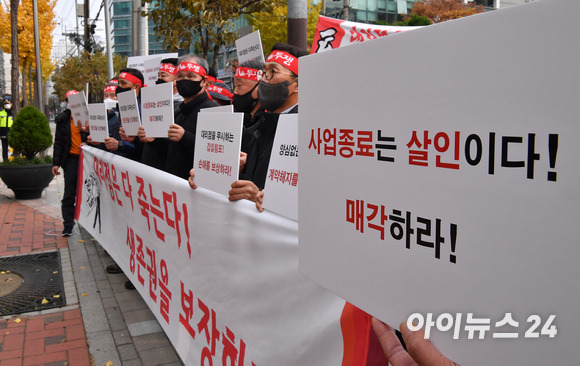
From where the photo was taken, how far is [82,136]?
674 centimetres

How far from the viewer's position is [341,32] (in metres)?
4.87

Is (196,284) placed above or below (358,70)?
below

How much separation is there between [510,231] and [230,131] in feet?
5.38

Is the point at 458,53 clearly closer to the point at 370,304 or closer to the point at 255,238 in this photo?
the point at 370,304

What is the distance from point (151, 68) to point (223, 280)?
536 centimetres

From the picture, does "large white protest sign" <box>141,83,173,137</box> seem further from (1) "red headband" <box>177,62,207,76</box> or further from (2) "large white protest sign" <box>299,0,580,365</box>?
(2) "large white protest sign" <box>299,0,580,365</box>

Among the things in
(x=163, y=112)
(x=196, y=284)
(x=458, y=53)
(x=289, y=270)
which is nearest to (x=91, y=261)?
(x=163, y=112)

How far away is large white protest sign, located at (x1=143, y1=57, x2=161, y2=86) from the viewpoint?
705cm

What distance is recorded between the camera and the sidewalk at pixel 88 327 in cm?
349

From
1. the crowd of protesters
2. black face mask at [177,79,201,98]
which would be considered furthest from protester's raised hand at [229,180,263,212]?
black face mask at [177,79,201,98]

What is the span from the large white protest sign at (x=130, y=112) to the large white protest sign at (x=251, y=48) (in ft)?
3.70

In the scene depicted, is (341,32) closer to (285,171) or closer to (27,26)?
(285,171)

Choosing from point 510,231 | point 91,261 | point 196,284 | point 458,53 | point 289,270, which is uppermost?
point 458,53

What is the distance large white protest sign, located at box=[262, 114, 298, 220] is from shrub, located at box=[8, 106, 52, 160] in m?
9.01
